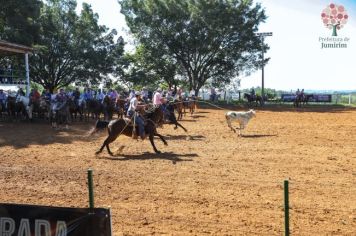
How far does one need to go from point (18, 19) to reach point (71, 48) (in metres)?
8.79

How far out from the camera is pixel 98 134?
22.1m

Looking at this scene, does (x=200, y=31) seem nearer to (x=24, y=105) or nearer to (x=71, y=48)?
(x=71, y=48)

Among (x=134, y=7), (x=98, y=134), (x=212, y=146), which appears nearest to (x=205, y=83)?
(x=134, y=7)

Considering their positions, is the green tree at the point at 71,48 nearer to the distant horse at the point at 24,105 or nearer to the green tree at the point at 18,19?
the green tree at the point at 18,19

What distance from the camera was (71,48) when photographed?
45.1 metres

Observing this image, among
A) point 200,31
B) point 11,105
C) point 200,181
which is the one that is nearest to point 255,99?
point 200,31

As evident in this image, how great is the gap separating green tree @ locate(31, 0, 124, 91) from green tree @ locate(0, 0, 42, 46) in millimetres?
6271

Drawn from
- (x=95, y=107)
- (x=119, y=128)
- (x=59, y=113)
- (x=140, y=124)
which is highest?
(x=95, y=107)

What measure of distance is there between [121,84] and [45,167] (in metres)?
38.0

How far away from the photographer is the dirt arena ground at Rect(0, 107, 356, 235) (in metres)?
8.35

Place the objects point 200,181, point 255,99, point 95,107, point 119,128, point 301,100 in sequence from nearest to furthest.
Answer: point 200,181 < point 119,128 < point 95,107 < point 301,100 < point 255,99

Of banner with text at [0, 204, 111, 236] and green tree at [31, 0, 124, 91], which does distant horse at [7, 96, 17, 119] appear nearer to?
green tree at [31, 0, 124, 91]

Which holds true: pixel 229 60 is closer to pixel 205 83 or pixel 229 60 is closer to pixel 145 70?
pixel 205 83

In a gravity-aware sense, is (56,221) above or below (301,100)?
below
